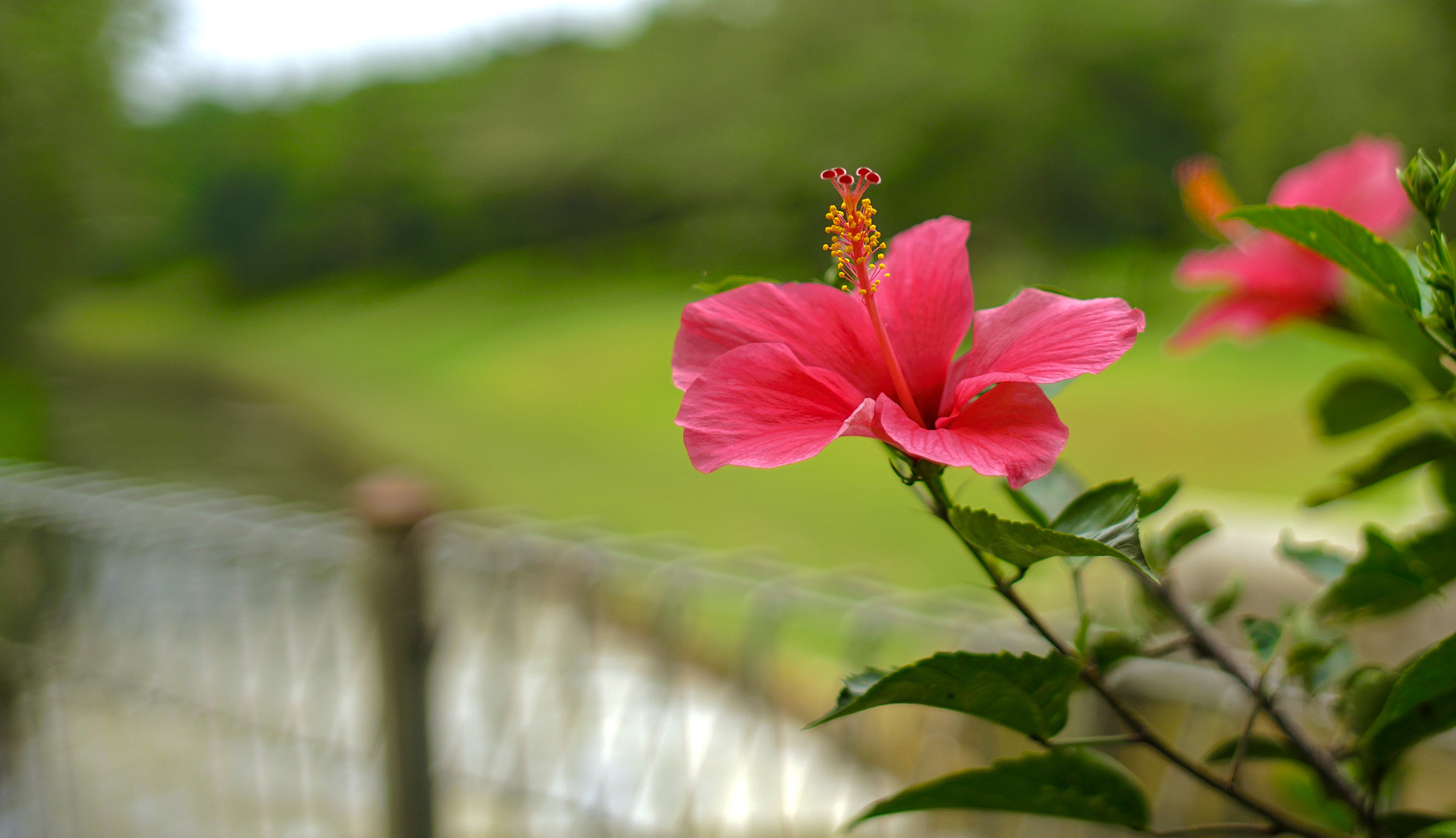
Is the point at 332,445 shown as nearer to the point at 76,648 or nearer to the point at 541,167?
the point at 541,167

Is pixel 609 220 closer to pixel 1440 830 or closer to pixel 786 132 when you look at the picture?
pixel 786 132

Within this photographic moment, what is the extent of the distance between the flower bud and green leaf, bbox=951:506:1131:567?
0.13 m

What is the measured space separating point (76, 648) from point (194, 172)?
4.50 meters

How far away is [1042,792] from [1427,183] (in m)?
0.17

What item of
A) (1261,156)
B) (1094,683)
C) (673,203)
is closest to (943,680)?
(1094,683)

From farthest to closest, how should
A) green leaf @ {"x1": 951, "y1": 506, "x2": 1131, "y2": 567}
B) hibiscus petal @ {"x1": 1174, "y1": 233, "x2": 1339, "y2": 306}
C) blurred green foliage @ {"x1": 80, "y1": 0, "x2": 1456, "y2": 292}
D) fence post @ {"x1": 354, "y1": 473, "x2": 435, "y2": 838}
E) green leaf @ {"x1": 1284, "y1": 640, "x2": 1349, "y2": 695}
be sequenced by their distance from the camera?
blurred green foliage @ {"x1": 80, "y1": 0, "x2": 1456, "y2": 292} → fence post @ {"x1": 354, "y1": 473, "x2": 435, "y2": 838} → hibiscus petal @ {"x1": 1174, "y1": 233, "x2": 1339, "y2": 306} → green leaf @ {"x1": 1284, "y1": 640, "x2": 1349, "y2": 695} → green leaf @ {"x1": 951, "y1": 506, "x2": 1131, "y2": 567}

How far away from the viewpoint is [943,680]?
0.19 metres

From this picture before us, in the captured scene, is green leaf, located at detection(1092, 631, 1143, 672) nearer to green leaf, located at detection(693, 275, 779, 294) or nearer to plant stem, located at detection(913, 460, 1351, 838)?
plant stem, located at detection(913, 460, 1351, 838)

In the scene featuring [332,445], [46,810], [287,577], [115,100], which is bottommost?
[46,810]

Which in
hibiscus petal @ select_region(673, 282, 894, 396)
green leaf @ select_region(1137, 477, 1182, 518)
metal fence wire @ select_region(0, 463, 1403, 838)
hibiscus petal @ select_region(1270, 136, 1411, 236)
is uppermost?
hibiscus petal @ select_region(1270, 136, 1411, 236)

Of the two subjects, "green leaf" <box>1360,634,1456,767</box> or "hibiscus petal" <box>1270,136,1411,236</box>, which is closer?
"green leaf" <box>1360,634,1456,767</box>

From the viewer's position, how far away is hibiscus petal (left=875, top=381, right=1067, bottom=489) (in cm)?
18

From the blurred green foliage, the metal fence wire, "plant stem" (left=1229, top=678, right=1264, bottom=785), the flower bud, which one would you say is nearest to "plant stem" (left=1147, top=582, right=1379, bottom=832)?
"plant stem" (left=1229, top=678, right=1264, bottom=785)

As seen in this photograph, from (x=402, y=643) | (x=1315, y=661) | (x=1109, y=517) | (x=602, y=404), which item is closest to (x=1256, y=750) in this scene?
(x=1315, y=661)
